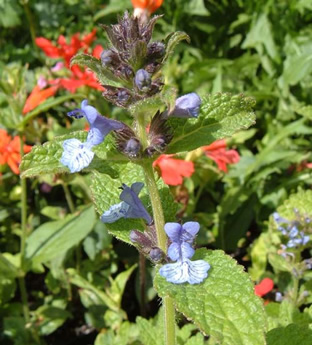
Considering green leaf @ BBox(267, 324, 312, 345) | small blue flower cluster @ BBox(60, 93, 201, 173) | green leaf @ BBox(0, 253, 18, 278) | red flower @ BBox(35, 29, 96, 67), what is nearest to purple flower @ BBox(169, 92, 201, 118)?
small blue flower cluster @ BBox(60, 93, 201, 173)

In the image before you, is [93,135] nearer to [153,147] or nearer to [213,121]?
[153,147]

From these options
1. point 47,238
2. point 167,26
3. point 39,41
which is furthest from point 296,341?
point 167,26

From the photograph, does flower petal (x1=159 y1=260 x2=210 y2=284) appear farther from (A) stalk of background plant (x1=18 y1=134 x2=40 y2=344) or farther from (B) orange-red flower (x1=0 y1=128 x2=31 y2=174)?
(B) orange-red flower (x1=0 y1=128 x2=31 y2=174)

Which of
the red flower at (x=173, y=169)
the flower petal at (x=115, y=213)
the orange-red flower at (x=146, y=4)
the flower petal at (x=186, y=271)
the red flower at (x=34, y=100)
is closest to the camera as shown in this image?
the flower petal at (x=186, y=271)

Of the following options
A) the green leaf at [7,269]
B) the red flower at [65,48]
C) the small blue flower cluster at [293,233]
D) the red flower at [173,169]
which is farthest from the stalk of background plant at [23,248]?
the small blue flower cluster at [293,233]

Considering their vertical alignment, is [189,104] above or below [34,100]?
above

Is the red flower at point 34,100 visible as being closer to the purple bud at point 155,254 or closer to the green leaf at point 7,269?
the green leaf at point 7,269

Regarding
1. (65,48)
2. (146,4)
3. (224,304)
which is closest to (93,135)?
(224,304)
